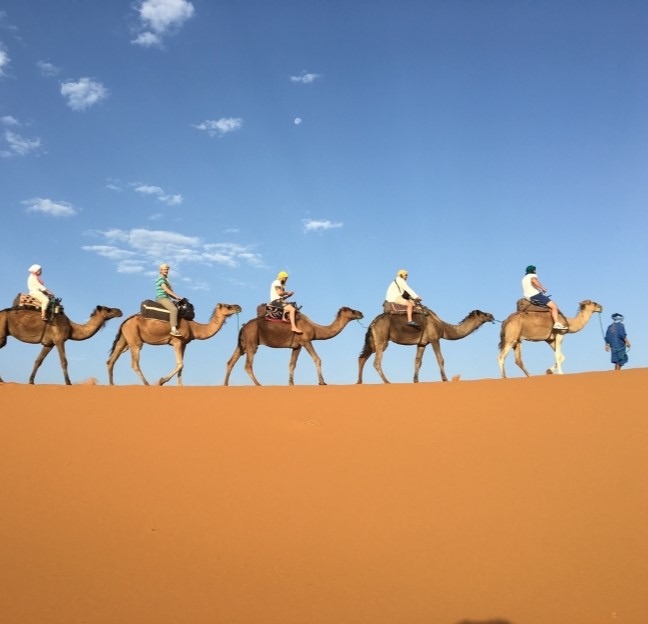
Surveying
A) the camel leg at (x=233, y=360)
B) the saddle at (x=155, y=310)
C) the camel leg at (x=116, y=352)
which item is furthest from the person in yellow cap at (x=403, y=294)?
the camel leg at (x=116, y=352)

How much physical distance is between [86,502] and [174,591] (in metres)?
2.60

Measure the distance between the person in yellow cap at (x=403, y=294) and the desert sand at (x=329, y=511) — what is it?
20.5 feet

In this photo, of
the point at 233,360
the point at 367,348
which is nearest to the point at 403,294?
the point at 367,348

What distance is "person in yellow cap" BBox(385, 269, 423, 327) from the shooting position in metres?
18.5

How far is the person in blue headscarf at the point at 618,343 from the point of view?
18.7 metres

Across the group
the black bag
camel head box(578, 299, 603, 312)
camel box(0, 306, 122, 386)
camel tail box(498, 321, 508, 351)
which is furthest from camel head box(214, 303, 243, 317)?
camel head box(578, 299, 603, 312)

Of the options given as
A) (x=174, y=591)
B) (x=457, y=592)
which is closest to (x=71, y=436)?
(x=174, y=591)

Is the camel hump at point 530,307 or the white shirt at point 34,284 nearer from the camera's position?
the white shirt at point 34,284

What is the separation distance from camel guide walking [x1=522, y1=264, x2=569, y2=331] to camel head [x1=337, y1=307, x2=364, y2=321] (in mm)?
5053

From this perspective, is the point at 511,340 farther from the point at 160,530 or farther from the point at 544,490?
the point at 160,530

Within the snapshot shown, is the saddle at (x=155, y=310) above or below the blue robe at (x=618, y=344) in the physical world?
above

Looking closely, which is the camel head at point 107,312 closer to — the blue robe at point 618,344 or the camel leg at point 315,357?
the camel leg at point 315,357

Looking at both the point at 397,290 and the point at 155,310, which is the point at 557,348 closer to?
the point at 397,290

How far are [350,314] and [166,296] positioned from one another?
222 inches
